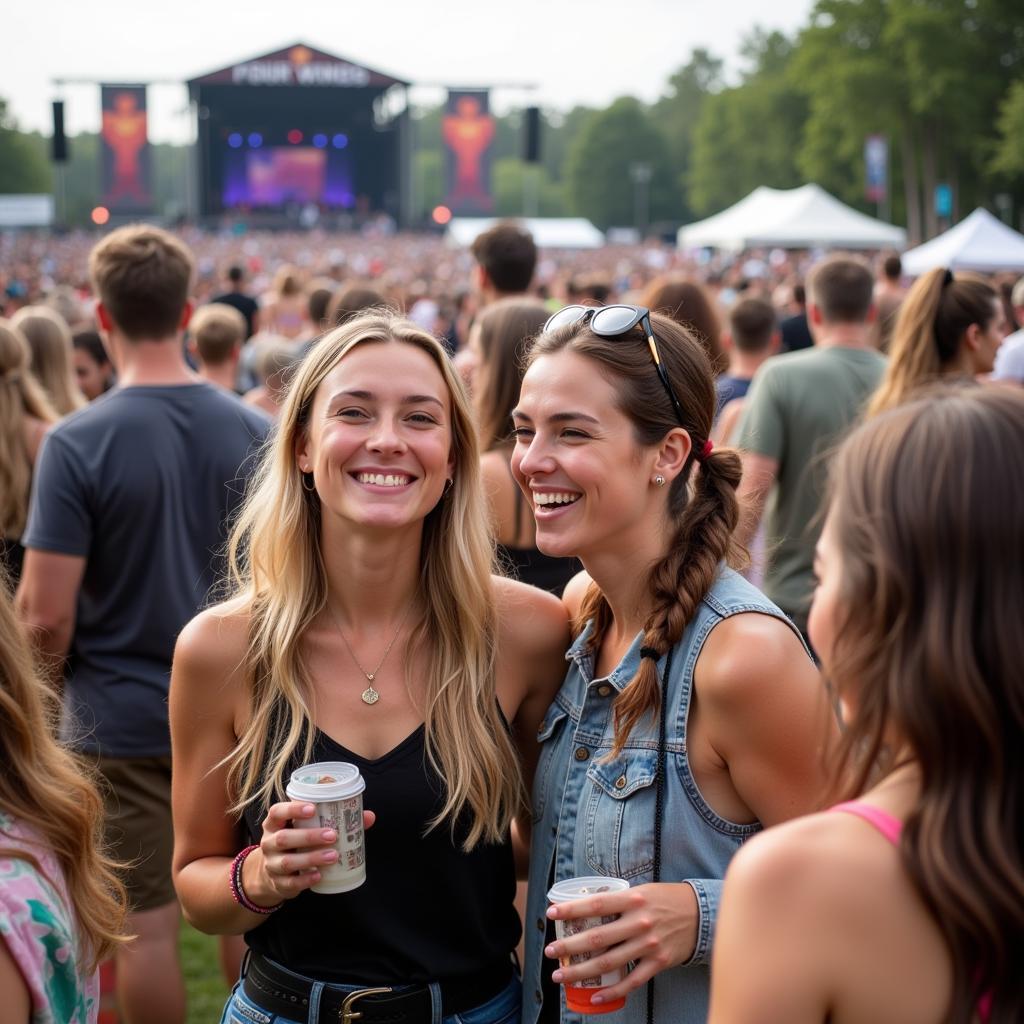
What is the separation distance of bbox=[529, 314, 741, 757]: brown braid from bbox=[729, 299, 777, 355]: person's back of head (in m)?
4.14

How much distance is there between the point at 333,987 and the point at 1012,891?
4.36 feet

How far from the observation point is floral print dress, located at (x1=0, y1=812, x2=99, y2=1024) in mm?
1696

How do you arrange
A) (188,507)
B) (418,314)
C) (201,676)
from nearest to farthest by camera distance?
(201,676)
(188,507)
(418,314)

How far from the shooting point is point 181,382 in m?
4.03

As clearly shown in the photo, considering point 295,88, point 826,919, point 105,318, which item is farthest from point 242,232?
point 826,919

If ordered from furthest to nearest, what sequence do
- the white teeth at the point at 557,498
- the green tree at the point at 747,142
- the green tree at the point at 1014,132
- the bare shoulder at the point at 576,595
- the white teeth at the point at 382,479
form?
the green tree at the point at 747,142 → the green tree at the point at 1014,132 → the bare shoulder at the point at 576,595 → the white teeth at the point at 382,479 → the white teeth at the point at 557,498

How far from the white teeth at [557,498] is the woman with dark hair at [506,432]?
5.24 ft

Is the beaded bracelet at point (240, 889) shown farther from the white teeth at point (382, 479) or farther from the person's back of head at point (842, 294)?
the person's back of head at point (842, 294)

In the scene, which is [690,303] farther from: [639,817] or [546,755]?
[639,817]

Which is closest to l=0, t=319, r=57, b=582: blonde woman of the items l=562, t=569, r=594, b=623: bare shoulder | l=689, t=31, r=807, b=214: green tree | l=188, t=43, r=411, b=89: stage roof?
l=562, t=569, r=594, b=623: bare shoulder

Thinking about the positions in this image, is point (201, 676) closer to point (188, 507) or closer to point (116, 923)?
point (116, 923)

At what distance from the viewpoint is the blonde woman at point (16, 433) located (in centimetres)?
431

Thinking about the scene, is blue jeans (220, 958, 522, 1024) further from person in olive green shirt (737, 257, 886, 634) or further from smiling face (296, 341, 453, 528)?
person in olive green shirt (737, 257, 886, 634)

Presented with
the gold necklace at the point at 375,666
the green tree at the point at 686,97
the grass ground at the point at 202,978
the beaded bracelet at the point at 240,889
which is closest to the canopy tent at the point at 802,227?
the grass ground at the point at 202,978
